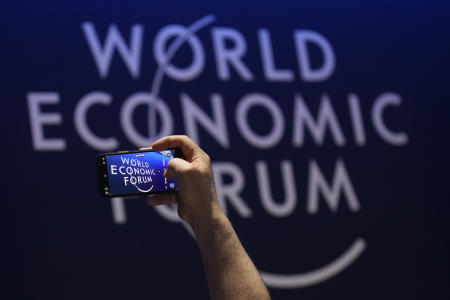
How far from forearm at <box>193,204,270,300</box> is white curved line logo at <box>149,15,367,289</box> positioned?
4.28 feet

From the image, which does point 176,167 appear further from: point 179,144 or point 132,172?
point 132,172

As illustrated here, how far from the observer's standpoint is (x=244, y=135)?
93.3 inches

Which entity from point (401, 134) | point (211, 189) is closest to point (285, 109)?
point (401, 134)

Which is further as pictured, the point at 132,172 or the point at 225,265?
the point at 132,172

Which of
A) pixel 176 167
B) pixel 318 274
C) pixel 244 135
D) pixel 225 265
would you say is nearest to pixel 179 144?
pixel 176 167

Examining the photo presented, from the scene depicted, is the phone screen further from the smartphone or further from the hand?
the hand

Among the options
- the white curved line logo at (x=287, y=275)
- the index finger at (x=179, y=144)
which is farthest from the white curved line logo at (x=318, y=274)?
the index finger at (x=179, y=144)

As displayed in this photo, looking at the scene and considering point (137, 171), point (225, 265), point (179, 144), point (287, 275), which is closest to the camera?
point (225, 265)

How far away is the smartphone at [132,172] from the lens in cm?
115

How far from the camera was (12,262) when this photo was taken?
2047mm

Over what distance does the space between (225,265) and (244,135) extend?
1.47 m

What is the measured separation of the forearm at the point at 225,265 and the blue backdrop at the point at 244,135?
1.29m

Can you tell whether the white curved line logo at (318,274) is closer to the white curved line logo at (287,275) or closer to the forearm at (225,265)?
the white curved line logo at (287,275)

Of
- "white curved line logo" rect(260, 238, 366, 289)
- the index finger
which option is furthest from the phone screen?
"white curved line logo" rect(260, 238, 366, 289)
